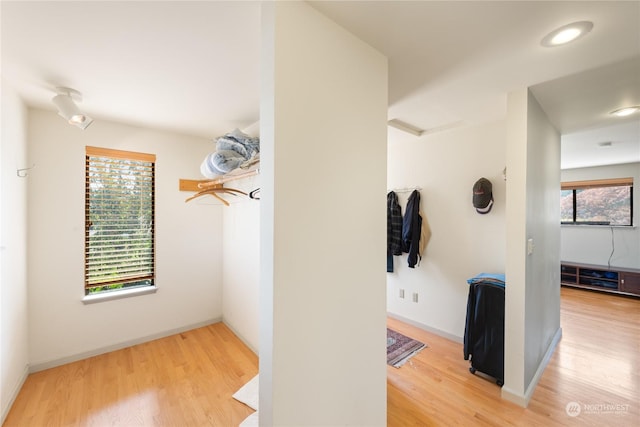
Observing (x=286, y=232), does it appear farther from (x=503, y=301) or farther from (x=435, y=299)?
(x=435, y=299)

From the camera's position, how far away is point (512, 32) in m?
1.27

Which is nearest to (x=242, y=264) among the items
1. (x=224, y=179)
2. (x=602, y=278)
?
(x=224, y=179)

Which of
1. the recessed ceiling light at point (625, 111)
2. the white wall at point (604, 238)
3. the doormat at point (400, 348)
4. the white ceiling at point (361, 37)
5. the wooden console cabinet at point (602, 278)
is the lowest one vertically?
the doormat at point (400, 348)

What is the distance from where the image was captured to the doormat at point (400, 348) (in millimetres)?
2491

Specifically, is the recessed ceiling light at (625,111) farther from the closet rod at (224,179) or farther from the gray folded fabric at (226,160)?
the gray folded fabric at (226,160)

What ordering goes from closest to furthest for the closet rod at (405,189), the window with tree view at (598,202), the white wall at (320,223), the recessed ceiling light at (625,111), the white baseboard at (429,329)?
the white wall at (320,223), the recessed ceiling light at (625,111), the white baseboard at (429,329), the closet rod at (405,189), the window with tree view at (598,202)

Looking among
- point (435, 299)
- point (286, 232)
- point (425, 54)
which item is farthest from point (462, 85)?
point (435, 299)

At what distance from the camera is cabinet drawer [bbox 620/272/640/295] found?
4355 millimetres

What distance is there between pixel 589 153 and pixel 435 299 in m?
3.49

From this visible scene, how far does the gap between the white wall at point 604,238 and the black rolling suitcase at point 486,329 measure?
15.6ft

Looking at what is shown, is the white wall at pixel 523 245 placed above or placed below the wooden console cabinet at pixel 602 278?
above

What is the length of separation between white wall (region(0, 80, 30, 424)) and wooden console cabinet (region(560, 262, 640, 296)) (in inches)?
302

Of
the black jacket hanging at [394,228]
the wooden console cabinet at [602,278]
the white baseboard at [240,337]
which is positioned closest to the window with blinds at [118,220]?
the white baseboard at [240,337]

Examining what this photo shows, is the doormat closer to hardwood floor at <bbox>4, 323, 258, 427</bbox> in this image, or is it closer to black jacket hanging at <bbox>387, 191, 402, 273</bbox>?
black jacket hanging at <bbox>387, 191, 402, 273</bbox>
